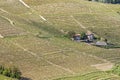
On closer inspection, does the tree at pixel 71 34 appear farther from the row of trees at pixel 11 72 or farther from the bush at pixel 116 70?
the row of trees at pixel 11 72

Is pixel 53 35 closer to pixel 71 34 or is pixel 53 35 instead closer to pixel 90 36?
pixel 71 34

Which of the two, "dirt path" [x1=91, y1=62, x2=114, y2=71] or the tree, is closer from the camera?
"dirt path" [x1=91, y1=62, x2=114, y2=71]

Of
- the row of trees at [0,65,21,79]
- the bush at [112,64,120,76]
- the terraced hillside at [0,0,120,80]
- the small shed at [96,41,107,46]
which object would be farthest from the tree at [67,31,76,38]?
the row of trees at [0,65,21,79]

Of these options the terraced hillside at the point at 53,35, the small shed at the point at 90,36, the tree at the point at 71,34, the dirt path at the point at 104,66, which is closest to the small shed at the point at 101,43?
the terraced hillside at the point at 53,35

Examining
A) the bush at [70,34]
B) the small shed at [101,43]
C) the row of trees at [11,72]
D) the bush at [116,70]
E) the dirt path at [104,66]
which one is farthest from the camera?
the bush at [70,34]

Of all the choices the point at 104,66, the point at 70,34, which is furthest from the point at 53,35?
the point at 104,66

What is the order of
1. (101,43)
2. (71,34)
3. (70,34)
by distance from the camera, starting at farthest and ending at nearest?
(71,34)
(70,34)
(101,43)

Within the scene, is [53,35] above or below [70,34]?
above

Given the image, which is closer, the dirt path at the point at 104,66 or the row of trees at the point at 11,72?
the row of trees at the point at 11,72

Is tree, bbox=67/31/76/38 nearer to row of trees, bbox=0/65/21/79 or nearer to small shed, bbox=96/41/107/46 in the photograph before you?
small shed, bbox=96/41/107/46
